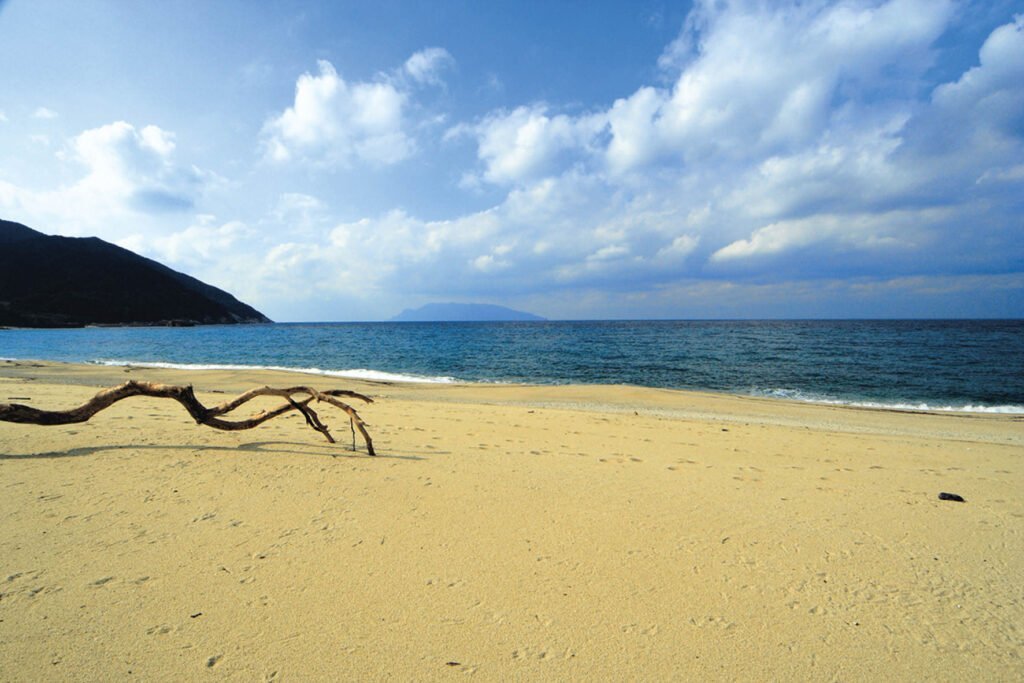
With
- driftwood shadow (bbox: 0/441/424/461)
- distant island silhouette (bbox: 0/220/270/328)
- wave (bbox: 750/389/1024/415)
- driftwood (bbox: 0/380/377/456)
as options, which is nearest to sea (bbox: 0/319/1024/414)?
wave (bbox: 750/389/1024/415)

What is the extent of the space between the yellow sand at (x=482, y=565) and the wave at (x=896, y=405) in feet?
48.7

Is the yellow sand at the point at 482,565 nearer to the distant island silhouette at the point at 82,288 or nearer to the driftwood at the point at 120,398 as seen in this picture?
the driftwood at the point at 120,398

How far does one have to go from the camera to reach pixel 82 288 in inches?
4473

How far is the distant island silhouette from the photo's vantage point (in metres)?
101

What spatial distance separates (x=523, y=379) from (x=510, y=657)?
2553 cm

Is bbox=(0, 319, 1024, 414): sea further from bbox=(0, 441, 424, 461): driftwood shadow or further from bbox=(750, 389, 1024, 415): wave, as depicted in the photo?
bbox=(0, 441, 424, 461): driftwood shadow

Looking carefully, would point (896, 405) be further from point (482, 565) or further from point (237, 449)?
point (237, 449)

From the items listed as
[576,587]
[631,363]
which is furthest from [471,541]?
[631,363]

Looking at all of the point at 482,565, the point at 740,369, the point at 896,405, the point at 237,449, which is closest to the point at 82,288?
the point at 237,449

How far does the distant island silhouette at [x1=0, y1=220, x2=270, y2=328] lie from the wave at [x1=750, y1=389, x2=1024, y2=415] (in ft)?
463

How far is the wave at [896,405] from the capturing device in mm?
18328

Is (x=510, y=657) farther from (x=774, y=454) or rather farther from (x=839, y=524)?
(x=774, y=454)

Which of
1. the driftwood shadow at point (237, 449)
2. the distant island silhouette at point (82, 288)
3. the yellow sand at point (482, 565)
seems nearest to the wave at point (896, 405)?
the yellow sand at point (482, 565)

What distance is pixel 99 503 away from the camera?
414 centimetres
